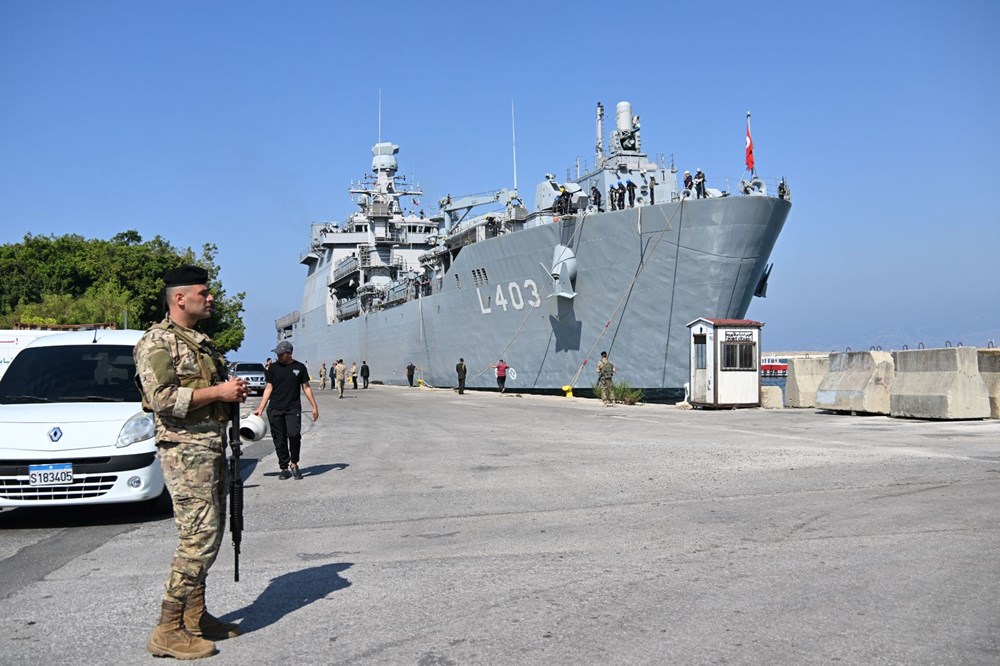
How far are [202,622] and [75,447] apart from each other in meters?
3.55

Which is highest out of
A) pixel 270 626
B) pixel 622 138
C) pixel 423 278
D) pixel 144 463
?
pixel 622 138

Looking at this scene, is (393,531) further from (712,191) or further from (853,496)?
(712,191)

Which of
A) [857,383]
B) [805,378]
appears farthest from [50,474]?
[805,378]

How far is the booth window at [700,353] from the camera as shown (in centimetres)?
2191

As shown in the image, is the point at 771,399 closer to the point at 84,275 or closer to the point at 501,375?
the point at 501,375

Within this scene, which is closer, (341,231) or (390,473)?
(390,473)

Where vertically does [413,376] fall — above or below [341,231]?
below

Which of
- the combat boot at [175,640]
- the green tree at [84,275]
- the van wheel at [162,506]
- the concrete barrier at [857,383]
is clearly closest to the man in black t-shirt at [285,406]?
the van wheel at [162,506]

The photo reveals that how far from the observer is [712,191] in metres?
26.3

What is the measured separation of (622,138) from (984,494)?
82.5 feet

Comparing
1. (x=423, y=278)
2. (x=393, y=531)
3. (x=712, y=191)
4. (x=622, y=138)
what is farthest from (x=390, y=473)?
(x=423, y=278)

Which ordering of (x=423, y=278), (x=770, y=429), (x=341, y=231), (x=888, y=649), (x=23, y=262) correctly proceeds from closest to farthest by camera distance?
(x=888, y=649) → (x=770, y=429) → (x=423, y=278) → (x=23, y=262) → (x=341, y=231)

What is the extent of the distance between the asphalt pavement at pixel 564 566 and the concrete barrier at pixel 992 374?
5742mm

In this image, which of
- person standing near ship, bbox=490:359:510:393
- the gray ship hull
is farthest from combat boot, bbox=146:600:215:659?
person standing near ship, bbox=490:359:510:393
